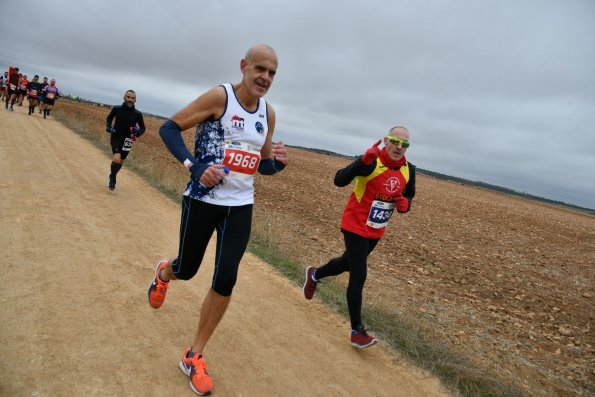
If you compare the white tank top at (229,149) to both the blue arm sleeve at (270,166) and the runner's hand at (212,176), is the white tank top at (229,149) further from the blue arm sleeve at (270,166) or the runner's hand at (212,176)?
the blue arm sleeve at (270,166)

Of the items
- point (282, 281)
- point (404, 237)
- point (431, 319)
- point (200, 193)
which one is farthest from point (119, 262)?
point (404, 237)

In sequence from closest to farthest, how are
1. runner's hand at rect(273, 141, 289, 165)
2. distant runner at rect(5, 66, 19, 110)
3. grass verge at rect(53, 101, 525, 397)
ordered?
runner's hand at rect(273, 141, 289, 165) < grass verge at rect(53, 101, 525, 397) < distant runner at rect(5, 66, 19, 110)

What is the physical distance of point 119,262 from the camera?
5.28 metres

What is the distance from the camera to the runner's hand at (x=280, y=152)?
3.57 meters

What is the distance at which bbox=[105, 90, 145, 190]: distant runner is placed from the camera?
30.7 ft

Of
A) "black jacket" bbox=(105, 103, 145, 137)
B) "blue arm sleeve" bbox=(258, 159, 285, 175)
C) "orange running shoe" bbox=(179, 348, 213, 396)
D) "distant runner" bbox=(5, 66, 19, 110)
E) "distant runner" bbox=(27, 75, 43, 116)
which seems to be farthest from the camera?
"distant runner" bbox=(27, 75, 43, 116)

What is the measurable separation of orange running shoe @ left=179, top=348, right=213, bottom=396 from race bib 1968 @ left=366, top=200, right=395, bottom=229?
2.27 meters

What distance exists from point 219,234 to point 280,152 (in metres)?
0.92

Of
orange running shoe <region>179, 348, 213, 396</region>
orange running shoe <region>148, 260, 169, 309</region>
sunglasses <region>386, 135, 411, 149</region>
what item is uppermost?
sunglasses <region>386, 135, 411, 149</region>

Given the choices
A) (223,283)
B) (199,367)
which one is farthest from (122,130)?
(199,367)

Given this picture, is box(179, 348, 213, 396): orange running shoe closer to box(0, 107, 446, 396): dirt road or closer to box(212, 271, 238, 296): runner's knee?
box(0, 107, 446, 396): dirt road

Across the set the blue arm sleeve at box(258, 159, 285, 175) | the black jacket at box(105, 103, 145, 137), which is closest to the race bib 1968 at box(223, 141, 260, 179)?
the blue arm sleeve at box(258, 159, 285, 175)

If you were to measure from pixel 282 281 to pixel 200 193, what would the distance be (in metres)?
3.30

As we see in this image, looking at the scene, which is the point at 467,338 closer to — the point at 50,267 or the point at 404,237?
the point at 50,267
